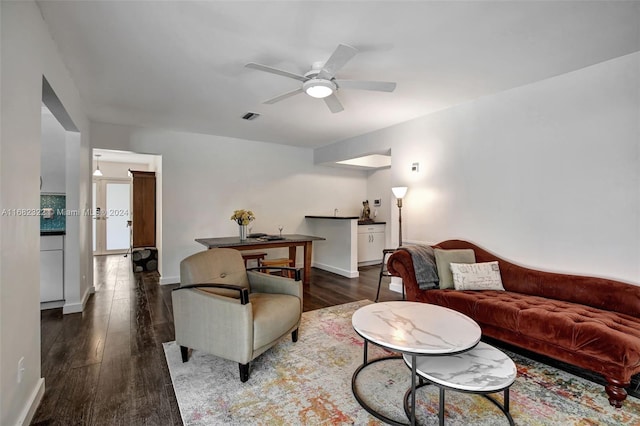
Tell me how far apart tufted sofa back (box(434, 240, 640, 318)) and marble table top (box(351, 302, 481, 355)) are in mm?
1271

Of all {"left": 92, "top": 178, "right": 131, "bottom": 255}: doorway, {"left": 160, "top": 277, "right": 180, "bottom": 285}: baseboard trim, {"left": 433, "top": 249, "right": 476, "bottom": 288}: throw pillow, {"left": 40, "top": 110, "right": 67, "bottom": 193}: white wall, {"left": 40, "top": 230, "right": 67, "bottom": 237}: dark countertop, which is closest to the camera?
{"left": 433, "top": 249, "right": 476, "bottom": 288}: throw pillow

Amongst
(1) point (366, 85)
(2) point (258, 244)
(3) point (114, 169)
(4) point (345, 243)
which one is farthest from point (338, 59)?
(3) point (114, 169)

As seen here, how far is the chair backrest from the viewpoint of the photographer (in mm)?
2494

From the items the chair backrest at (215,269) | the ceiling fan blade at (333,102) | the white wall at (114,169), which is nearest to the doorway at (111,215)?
the white wall at (114,169)

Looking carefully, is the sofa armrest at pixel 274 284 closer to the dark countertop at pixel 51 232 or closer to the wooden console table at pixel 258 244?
the wooden console table at pixel 258 244

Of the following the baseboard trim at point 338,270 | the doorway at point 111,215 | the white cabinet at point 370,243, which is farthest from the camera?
the doorway at point 111,215

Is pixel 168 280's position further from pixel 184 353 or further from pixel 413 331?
pixel 413 331

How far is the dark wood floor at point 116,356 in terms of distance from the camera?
1.81 meters

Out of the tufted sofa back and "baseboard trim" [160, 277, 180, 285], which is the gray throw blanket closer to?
the tufted sofa back

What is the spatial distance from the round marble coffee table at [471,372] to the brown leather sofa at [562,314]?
0.69 metres

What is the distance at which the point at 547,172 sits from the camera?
299cm

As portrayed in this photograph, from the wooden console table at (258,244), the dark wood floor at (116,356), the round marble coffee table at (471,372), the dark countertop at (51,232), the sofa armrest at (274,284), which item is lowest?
the dark wood floor at (116,356)

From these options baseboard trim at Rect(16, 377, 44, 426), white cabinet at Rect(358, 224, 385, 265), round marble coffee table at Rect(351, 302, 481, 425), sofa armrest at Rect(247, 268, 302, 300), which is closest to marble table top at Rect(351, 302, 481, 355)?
round marble coffee table at Rect(351, 302, 481, 425)

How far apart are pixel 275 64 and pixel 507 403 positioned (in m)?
2.95
